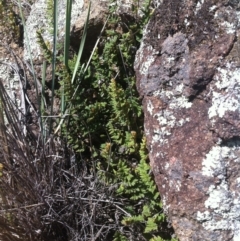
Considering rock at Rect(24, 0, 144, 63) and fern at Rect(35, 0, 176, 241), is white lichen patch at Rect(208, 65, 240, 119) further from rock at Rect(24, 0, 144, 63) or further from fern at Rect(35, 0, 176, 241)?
rock at Rect(24, 0, 144, 63)

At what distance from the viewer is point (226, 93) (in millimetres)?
1833

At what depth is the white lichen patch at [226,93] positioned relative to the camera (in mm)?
1807

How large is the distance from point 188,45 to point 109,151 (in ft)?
2.18

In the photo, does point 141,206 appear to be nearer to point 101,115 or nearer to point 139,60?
point 101,115

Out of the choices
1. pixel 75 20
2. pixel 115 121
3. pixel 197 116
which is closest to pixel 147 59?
pixel 197 116

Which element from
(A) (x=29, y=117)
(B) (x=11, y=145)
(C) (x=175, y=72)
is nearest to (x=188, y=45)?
(C) (x=175, y=72)

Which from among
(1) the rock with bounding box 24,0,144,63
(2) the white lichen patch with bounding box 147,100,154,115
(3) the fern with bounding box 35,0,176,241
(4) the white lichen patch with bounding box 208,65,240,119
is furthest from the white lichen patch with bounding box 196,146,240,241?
(1) the rock with bounding box 24,0,144,63

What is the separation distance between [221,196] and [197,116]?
0.29 m

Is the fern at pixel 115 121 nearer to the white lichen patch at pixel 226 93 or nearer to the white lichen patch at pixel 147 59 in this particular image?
the white lichen patch at pixel 147 59

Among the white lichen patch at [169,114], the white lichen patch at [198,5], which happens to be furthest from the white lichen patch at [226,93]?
the white lichen patch at [198,5]

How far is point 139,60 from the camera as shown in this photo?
2215 mm

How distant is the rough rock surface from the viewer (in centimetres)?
184

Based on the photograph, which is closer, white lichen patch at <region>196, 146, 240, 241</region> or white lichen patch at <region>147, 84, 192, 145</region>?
white lichen patch at <region>196, 146, 240, 241</region>

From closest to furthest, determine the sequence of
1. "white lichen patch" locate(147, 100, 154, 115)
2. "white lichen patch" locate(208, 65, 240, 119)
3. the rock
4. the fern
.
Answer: "white lichen patch" locate(208, 65, 240, 119) < "white lichen patch" locate(147, 100, 154, 115) < the fern < the rock
